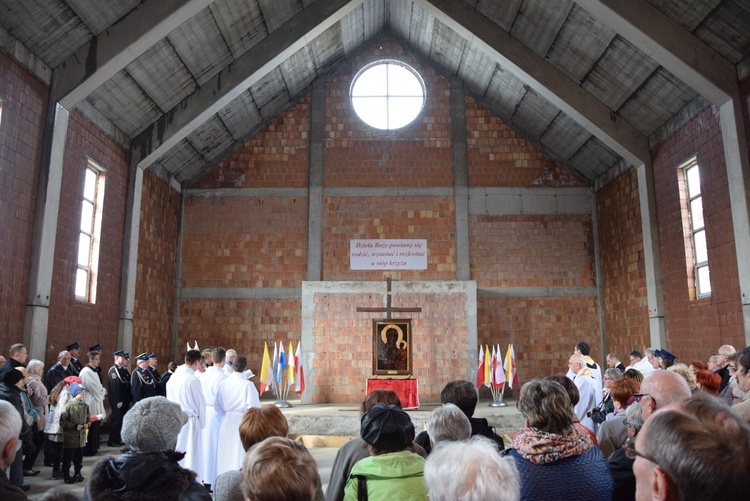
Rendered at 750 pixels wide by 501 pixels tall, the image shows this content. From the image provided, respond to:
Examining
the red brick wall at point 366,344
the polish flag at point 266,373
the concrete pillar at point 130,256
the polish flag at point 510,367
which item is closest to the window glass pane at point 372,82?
the red brick wall at point 366,344

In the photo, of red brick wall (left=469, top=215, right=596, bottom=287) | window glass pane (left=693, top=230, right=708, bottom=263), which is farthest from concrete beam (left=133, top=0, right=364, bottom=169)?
window glass pane (left=693, top=230, right=708, bottom=263)

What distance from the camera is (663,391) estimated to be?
272 cm

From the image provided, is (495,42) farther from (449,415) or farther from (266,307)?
(449,415)

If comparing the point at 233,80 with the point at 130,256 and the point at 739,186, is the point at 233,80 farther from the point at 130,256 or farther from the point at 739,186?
the point at 739,186

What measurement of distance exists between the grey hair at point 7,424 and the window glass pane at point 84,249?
875cm

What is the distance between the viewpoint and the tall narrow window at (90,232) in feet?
33.6

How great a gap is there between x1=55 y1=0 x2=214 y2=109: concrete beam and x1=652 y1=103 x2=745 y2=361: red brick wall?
8401mm

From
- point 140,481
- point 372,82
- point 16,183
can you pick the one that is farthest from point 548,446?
point 372,82

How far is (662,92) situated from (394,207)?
6227 millimetres

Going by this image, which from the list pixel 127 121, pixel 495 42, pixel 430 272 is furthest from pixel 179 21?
pixel 430 272

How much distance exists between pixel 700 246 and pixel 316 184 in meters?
8.27

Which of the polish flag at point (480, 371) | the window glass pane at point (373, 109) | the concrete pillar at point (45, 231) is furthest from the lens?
the window glass pane at point (373, 109)

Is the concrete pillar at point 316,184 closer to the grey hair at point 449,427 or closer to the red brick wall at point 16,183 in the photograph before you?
the red brick wall at point 16,183

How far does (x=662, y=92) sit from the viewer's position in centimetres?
1028
